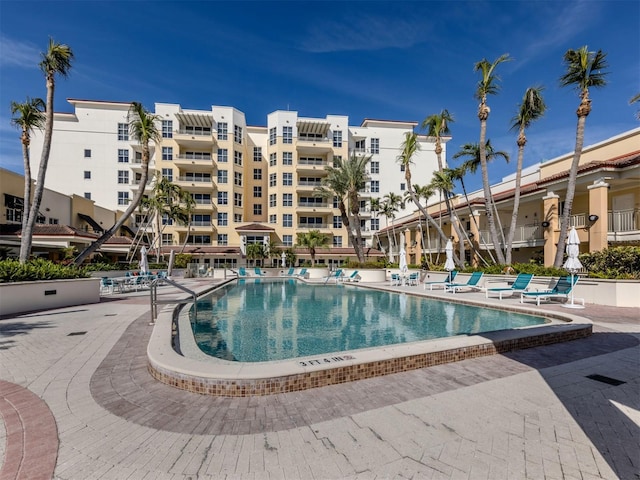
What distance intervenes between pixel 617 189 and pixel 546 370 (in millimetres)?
19652

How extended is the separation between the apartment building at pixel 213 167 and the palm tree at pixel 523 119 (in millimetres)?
23490

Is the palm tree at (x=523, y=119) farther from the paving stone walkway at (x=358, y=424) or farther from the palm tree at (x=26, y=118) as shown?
the palm tree at (x=26, y=118)

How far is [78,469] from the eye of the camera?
2.62m

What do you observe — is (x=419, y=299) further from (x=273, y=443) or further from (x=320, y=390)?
(x=273, y=443)

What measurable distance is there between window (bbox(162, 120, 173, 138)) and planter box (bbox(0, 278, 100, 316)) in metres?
33.5

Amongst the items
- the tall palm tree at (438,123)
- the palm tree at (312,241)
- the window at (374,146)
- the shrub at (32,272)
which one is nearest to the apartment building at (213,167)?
the window at (374,146)

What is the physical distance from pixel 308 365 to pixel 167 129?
44872 millimetres

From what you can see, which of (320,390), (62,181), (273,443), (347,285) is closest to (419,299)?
(347,285)

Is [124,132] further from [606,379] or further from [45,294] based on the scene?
[606,379]

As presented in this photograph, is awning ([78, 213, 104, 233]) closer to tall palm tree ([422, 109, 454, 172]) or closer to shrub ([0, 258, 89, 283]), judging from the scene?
shrub ([0, 258, 89, 283])

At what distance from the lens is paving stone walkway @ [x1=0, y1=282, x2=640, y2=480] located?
103 inches

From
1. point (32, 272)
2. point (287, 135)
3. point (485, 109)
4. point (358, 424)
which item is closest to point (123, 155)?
point (287, 135)

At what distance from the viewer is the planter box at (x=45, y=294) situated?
10.0 m

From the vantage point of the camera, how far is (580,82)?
1573 cm
